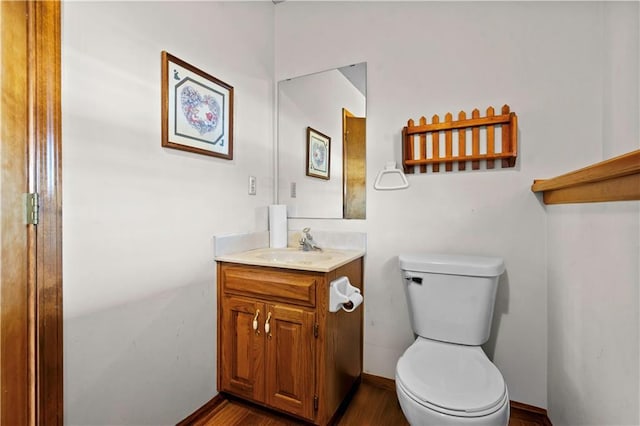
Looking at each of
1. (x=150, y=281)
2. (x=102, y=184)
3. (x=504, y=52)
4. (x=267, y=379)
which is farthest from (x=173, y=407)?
(x=504, y=52)

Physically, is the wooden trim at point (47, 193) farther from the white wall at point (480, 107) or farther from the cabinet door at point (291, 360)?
the white wall at point (480, 107)

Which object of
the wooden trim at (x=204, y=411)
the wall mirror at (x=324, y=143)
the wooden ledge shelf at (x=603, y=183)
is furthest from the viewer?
the wall mirror at (x=324, y=143)

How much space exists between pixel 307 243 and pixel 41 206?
126 centimetres

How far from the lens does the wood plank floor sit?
1485 mm

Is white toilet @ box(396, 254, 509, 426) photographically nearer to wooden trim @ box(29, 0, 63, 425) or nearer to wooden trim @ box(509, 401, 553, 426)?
wooden trim @ box(509, 401, 553, 426)

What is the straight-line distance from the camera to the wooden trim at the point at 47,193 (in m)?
0.95

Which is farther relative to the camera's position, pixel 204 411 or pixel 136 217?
pixel 204 411

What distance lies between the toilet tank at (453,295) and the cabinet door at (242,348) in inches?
31.0

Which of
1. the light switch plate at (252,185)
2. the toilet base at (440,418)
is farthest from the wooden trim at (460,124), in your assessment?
the toilet base at (440,418)

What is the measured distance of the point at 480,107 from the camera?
5.18 feet

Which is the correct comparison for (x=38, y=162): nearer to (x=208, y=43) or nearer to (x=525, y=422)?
(x=208, y=43)

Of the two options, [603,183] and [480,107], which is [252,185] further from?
[603,183]

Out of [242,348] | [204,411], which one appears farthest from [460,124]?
[204,411]

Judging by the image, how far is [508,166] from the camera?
151 centimetres
